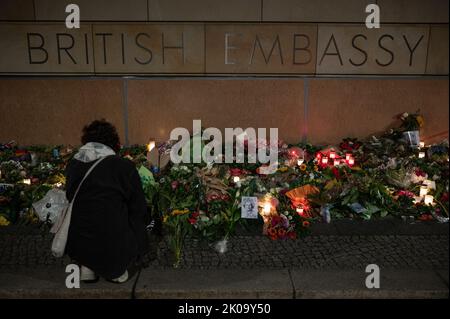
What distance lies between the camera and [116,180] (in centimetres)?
361

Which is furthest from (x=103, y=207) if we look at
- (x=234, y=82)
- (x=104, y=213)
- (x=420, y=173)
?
(x=234, y=82)

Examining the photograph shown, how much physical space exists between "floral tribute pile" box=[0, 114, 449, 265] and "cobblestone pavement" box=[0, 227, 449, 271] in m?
0.15

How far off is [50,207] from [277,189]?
2586 mm

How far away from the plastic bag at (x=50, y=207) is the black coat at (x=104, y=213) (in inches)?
56.0

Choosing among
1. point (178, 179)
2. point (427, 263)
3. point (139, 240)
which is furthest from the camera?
point (178, 179)

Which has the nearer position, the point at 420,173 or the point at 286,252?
the point at 286,252

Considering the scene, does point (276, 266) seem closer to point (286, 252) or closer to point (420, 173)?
point (286, 252)

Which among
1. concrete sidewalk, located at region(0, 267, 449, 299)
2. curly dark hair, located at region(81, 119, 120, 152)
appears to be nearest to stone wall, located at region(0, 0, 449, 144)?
curly dark hair, located at region(81, 119, 120, 152)

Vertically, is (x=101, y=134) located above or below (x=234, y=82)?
below

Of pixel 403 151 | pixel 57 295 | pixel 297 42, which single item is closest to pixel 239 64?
pixel 297 42

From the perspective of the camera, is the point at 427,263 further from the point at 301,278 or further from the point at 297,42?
the point at 297,42

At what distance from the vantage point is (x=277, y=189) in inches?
216

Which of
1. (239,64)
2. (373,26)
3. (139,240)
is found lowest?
(139,240)

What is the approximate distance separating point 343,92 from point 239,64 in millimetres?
1735
